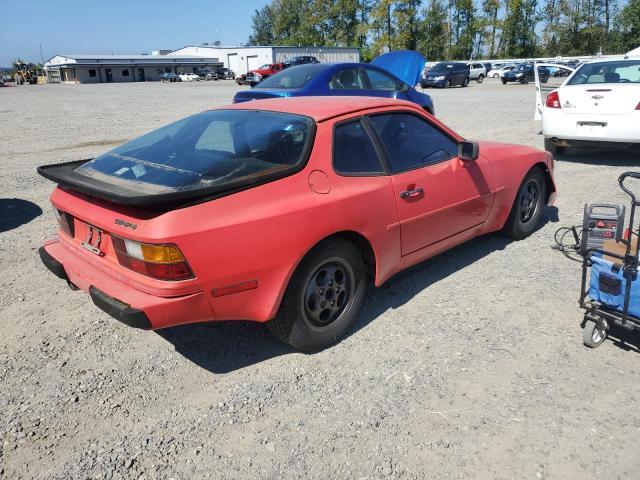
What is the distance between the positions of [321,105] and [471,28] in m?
69.9

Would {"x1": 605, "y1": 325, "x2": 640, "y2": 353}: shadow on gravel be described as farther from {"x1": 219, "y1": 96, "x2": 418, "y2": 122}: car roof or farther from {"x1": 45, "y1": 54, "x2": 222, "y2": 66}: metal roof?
{"x1": 45, "y1": 54, "x2": 222, "y2": 66}: metal roof

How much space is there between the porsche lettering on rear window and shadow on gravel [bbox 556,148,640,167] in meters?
6.62

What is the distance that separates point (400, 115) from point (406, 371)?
1.84m

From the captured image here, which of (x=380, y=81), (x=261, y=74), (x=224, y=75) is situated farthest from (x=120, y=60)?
(x=380, y=81)

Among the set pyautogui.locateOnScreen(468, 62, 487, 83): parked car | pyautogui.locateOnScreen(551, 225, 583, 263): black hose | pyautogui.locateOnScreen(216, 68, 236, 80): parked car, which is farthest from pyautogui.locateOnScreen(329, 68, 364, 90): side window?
pyautogui.locateOnScreen(216, 68, 236, 80): parked car

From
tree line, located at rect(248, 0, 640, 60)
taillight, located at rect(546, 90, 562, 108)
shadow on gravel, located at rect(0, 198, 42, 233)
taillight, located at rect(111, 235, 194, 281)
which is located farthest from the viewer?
tree line, located at rect(248, 0, 640, 60)

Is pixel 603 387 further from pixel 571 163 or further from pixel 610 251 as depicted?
pixel 571 163

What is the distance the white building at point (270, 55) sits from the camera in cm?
5881

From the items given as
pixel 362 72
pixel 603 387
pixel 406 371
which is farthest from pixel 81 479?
pixel 362 72

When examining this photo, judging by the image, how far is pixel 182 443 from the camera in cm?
253

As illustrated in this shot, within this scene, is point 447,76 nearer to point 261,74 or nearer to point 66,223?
point 261,74

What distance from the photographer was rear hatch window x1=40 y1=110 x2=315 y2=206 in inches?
106

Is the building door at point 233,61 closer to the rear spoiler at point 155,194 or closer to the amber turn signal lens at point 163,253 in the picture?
the rear spoiler at point 155,194

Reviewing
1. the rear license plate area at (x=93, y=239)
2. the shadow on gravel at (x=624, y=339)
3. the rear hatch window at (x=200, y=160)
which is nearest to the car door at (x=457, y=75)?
the rear hatch window at (x=200, y=160)
